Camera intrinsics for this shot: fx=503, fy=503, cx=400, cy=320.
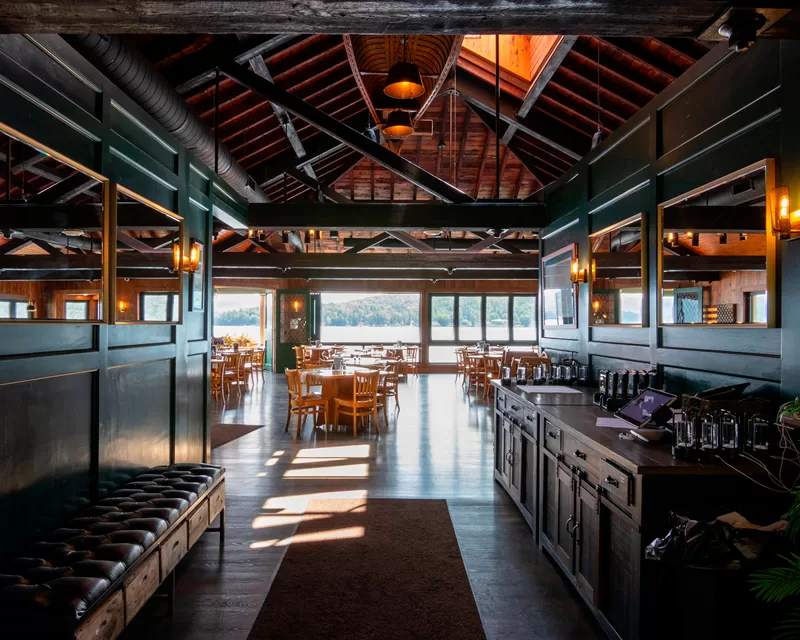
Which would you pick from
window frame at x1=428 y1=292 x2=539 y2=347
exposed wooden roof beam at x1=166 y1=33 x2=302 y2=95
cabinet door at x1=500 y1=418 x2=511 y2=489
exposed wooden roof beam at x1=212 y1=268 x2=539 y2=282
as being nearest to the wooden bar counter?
cabinet door at x1=500 y1=418 x2=511 y2=489

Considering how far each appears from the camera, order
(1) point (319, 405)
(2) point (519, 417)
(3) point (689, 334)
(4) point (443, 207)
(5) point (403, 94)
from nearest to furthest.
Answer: (3) point (689, 334) < (5) point (403, 94) < (2) point (519, 417) < (4) point (443, 207) < (1) point (319, 405)

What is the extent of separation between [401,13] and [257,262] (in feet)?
34.2

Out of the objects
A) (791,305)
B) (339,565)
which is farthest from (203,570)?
(791,305)

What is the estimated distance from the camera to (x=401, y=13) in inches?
81.4

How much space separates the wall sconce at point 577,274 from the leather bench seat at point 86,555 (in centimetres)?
377

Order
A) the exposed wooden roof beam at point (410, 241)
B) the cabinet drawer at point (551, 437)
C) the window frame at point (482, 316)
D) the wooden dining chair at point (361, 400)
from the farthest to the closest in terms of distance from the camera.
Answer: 1. the window frame at point (482, 316)
2. the exposed wooden roof beam at point (410, 241)
3. the wooden dining chair at point (361, 400)
4. the cabinet drawer at point (551, 437)

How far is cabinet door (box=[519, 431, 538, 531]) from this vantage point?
3.76 m

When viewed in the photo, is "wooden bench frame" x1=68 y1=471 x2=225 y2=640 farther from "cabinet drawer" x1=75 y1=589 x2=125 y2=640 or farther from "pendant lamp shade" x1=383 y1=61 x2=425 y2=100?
"pendant lamp shade" x1=383 y1=61 x2=425 y2=100

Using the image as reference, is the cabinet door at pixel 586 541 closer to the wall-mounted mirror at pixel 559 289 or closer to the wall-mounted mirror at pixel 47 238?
the wall-mounted mirror at pixel 559 289

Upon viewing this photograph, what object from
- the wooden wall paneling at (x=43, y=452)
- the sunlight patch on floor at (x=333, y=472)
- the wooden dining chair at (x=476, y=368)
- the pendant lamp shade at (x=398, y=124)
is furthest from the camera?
the wooden dining chair at (x=476, y=368)

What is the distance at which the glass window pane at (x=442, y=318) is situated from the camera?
662 inches

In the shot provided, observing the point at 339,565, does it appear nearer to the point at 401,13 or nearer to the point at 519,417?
the point at 519,417

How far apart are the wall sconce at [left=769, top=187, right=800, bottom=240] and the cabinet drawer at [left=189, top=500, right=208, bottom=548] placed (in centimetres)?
351

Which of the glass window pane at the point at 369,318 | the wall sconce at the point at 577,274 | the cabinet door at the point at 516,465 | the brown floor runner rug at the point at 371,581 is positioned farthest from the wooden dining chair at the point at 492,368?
the brown floor runner rug at the point at 371,581
